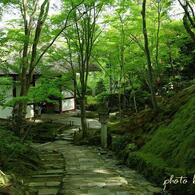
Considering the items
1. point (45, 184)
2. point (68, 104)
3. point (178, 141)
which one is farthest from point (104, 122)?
point (68, 104)

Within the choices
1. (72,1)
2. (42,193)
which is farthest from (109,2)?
(42,193)

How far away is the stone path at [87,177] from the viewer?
8.09 metres

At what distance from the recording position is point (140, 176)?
1028 centimetres

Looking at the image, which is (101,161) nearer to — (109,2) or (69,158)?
(69,158)

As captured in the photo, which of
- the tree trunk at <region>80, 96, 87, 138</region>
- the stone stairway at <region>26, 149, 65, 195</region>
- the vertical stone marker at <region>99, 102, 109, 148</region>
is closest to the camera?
the stone stairway at <region>26, 149, 65, 195</region>

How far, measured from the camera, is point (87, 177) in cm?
988

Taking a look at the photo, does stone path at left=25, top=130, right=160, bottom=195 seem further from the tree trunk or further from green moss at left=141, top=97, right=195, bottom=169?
the tree trunk

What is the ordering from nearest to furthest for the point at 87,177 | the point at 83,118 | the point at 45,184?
the point at 45,184 < the point at 87,177 < the point at 83,118

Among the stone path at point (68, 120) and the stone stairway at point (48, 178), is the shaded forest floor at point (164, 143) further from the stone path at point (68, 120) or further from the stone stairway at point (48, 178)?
the stone path at point (68, 120)

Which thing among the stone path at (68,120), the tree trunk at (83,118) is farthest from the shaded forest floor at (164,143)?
the stone path at (68,120)

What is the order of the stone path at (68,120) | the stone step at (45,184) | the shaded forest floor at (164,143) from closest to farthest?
the shaded forest floor at (164,143) → the stone step at (45,184) → the stone path at (68,120)

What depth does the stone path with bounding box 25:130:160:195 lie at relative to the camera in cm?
809

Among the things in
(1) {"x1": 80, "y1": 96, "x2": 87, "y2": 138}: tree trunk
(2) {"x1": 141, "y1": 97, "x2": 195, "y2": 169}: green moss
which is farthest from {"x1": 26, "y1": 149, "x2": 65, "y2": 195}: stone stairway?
(1) {"x1": 80, "y1": 96, "x2": 87, "y2": 138}: tree trunk

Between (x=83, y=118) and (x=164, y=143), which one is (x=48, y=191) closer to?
(x=164, y=143)
